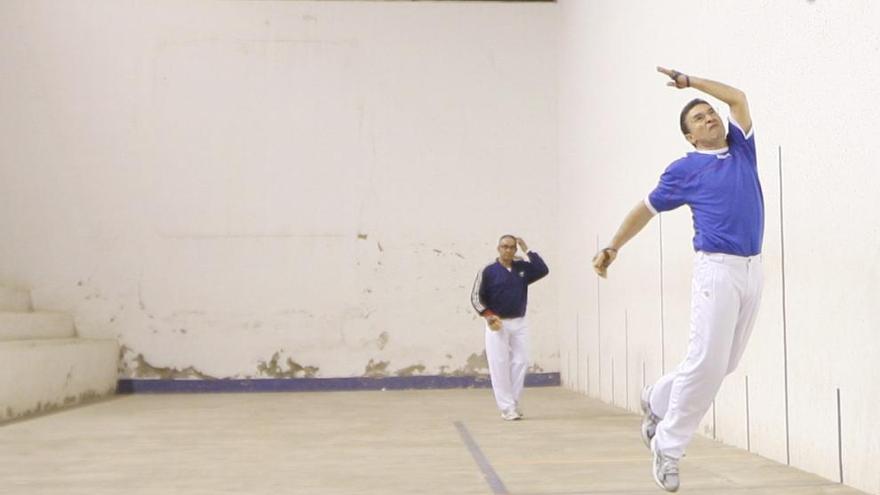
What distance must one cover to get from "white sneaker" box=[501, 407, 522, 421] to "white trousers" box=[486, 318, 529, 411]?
0.08 ft

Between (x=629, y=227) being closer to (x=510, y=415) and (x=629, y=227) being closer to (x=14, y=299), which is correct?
(x=510, y=415)

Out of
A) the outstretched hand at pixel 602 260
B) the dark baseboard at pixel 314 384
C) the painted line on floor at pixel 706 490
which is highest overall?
the outstretched hand at pixel 602 260

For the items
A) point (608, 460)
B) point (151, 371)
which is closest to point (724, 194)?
point (608, 460)

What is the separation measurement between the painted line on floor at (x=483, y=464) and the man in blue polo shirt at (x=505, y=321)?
2.03 ft

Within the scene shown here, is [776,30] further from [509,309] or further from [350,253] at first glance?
[350,253]

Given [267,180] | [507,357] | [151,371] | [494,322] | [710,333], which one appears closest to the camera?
[710,333]

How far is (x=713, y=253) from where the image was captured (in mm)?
3656

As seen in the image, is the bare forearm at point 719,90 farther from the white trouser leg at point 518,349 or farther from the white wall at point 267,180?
the white wall at point 267,180

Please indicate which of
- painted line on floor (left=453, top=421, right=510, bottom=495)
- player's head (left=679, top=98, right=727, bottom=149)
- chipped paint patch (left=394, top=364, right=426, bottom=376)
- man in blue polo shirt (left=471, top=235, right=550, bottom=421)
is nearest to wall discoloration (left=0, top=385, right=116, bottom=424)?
chipped paint patch (left=394, top=364, right=426, bottom=376)

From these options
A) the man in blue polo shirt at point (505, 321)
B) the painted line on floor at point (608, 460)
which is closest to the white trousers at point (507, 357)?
the man in blue polo shirt at point (505, 321)

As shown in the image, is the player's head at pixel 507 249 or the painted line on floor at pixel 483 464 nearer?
the painted line on floor at pixel 483 464

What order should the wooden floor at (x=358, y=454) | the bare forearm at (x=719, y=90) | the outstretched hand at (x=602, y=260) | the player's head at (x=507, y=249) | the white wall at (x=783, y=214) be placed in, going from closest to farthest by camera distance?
the bare forearm at (x=719, y=90) → the outstretched hand at (x=602, y=260) → the white wall at (x=783, y=214) → the wooden floor at (x=358, y=454) → the player's head at (x=507, y=249)

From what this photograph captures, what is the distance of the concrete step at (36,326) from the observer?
30.3 feet

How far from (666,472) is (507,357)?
3816 mm
